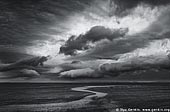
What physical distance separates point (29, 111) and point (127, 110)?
2776cm

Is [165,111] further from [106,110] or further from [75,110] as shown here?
[75,110]

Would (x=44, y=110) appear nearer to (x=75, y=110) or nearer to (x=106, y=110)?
(x=75, y=110)

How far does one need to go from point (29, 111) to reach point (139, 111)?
30729 millimetres

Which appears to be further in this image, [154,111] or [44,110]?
[44,110]

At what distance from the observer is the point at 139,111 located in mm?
48500

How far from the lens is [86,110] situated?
50094mm

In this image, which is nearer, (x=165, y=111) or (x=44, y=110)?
(x=165, y=111)

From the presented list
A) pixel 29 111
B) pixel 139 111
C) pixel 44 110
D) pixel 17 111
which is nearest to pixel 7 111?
pixel 17 111

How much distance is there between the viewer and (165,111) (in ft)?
156

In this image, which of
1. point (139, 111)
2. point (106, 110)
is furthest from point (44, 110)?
point (139, 111)

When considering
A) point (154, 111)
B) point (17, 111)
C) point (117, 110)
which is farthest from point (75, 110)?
point (154, 111)

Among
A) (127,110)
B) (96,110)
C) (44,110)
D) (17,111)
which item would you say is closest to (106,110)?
(96,110)

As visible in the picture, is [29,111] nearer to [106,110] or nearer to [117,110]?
[106,110]

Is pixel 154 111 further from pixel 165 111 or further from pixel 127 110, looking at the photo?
pixel 127 110
